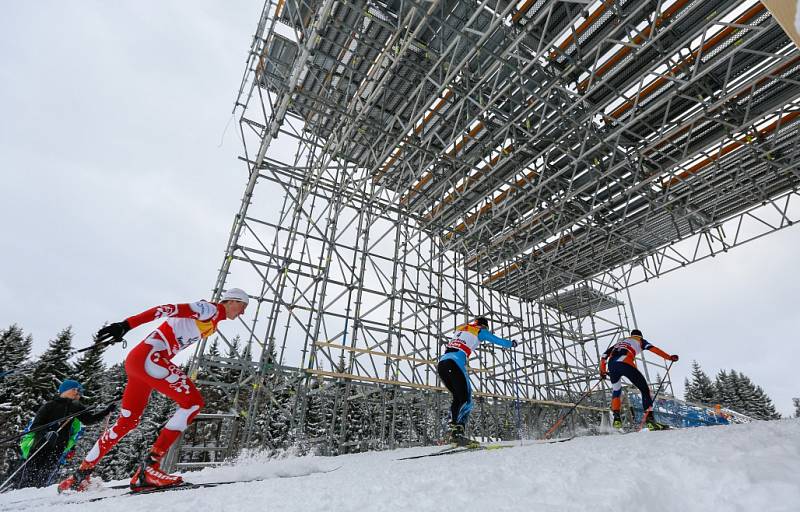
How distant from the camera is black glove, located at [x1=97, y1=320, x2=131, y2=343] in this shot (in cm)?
343

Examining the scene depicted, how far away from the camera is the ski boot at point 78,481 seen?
3.79 m

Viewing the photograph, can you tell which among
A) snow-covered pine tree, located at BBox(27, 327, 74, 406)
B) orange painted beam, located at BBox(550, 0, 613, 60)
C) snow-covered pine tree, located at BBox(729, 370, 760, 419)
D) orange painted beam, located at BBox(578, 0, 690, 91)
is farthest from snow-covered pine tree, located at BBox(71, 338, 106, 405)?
snow-covered pine tree, located at BBox(729, 370, 760, 419)

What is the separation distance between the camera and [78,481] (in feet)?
12.7

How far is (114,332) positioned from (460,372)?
4.34 meters

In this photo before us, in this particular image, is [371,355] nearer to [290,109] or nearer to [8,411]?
[290,109]

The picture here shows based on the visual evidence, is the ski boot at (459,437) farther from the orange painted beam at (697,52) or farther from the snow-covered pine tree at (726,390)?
the snow-covered pine tree at (726,390)

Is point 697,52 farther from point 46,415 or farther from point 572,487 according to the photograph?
point 46,415

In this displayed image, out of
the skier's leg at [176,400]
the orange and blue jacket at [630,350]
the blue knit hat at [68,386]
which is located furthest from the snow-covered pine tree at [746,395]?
the blue knit hat at [68,386]

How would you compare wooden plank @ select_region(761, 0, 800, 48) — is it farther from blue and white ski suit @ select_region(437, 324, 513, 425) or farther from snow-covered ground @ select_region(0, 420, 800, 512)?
blue and white ski suit @ select_region(437, 324, 513, 425)

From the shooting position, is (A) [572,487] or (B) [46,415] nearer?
(A) [572,487]

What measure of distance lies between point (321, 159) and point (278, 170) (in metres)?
1.26

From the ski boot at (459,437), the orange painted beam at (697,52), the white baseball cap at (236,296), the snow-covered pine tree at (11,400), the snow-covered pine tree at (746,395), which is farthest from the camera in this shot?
the snow-covered pine tree at (746,395)

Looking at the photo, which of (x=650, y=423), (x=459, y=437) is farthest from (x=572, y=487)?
(x=650, y=423)

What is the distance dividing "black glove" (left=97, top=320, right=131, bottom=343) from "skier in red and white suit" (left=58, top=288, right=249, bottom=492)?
0.02 m
